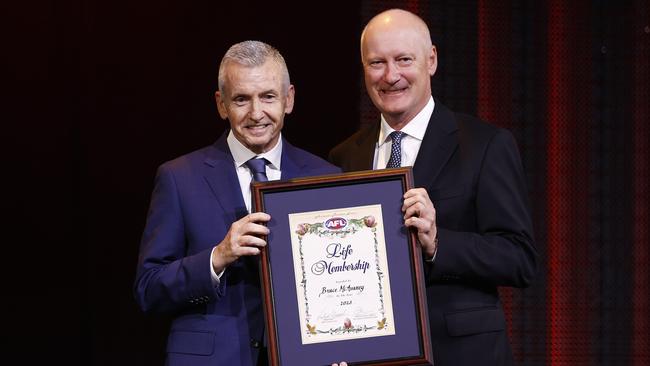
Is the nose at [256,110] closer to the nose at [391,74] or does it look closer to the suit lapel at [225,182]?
the suit lapel at [225,182]

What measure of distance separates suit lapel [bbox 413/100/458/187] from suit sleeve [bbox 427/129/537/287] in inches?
3.9

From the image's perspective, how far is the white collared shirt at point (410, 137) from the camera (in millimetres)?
2793

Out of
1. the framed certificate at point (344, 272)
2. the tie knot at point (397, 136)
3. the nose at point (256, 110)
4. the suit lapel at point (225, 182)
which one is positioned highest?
the nose at point (256, 110)

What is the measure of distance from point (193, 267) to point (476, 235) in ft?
2.31

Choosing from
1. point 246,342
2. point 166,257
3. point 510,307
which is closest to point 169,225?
point 166,257

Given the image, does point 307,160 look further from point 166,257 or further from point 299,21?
point 299,21

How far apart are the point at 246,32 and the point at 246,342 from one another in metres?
1.96

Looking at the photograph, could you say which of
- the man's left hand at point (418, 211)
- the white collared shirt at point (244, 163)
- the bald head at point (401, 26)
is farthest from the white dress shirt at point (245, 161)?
the bald head at point (401, 26)

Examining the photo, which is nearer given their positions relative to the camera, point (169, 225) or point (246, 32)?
point (169, 225)

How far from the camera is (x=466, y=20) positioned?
4.25 m

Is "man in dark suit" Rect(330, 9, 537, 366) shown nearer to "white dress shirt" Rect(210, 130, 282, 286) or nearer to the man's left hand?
the man's left hand

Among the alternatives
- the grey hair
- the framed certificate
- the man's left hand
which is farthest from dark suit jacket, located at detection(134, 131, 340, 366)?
the man's left hand

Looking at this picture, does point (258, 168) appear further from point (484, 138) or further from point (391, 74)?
point (484, 138)

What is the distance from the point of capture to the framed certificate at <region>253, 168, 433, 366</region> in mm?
2326
